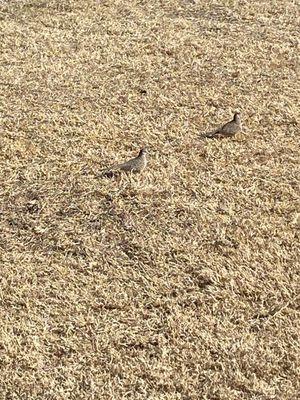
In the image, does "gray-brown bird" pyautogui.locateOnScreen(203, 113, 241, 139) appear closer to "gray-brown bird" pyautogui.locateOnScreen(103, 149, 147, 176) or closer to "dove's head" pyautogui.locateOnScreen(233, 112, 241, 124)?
"dove's head" pyautogui.locateOnScreen(233, 112, 241, 124)

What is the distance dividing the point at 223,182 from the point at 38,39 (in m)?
4.40

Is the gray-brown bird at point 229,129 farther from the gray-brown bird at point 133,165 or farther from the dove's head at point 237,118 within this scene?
the gray-brown bird at point 133,165

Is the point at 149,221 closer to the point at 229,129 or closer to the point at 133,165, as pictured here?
the point at 133,165

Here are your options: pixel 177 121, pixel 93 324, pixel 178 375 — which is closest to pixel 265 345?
pixel 178 375

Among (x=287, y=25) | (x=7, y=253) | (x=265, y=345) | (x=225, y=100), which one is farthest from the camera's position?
(x=287, y=25)

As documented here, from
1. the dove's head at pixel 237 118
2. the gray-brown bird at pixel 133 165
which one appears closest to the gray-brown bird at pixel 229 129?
the dove's head at pixel 237 118

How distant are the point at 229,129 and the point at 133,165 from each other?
1.31 m

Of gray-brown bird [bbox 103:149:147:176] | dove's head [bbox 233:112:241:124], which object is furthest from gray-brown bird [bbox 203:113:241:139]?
gray-brown bird [bbox 103:149:147:176]

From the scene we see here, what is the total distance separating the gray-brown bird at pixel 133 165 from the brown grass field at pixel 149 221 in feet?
0.28

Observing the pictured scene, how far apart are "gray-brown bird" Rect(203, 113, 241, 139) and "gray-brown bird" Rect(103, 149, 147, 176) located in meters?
1.02

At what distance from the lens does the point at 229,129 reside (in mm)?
6367

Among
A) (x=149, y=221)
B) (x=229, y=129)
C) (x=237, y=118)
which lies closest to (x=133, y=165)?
(x=149, y=221)

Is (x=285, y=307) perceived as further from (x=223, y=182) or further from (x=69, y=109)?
(x=69, y=109)

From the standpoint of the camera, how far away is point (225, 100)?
7.18m
